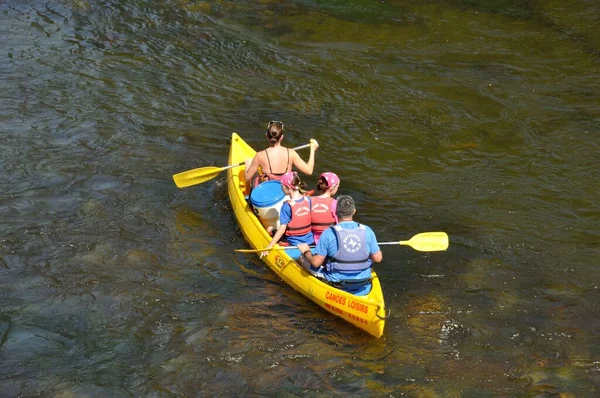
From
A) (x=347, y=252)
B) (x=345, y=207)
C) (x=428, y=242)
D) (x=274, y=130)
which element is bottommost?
(x=428, y=242)

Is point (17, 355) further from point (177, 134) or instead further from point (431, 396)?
point (177, 134)

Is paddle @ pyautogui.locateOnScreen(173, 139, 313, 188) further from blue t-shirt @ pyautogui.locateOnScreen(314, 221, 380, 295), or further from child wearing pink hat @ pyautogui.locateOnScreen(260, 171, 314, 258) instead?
blue t-shirt @ pyautogui.locateOnScreen(314, 221, 380, 295)

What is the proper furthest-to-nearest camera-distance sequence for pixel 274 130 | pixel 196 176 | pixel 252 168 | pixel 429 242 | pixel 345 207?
pixel 196 176 → pixel 252 168 → pixel 274 130 → pixel 429 242 → pixel 345 207

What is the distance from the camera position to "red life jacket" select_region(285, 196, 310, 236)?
752 cm

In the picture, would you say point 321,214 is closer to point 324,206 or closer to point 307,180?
point 324,206

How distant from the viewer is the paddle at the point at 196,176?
917 centimetres

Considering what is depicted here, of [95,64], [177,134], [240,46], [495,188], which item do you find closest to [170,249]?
[177,134]


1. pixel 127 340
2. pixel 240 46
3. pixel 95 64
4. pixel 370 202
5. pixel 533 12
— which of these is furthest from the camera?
pixel 533 12

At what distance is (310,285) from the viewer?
7316 millimetres

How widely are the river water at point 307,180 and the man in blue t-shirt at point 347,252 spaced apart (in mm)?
480

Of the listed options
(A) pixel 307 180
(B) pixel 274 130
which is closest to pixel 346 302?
(B) pixel 274 130

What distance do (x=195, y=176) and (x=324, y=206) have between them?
7.66 ft

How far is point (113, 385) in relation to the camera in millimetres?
6379

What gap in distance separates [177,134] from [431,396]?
6.08 metres
